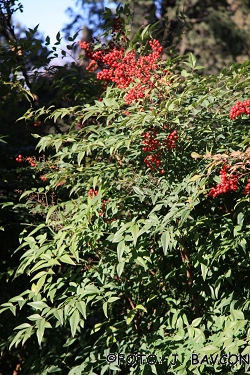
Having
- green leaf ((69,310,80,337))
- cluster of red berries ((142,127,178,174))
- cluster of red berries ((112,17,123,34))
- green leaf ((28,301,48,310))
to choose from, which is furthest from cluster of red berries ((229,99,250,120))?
cluster of red berries ((112,17,123,34))

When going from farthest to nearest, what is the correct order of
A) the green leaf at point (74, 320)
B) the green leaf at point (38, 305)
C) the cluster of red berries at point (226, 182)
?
the green leaf at point (38, 305)
the green leaf at point (74, 320)
the cluster of red berries at point (226, 182)

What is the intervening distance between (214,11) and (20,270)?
7.85 metres

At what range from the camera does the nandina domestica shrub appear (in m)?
2.04

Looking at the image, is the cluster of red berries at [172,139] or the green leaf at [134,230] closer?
the green leaf at [134,230]

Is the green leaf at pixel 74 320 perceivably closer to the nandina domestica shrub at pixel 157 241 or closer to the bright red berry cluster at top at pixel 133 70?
the nandina domestica shrub at pixel 157 241

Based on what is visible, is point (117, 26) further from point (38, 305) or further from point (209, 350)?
point (209, 350)

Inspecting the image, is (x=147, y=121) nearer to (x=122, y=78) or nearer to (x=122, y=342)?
(x=122, y=78)

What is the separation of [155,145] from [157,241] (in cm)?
44

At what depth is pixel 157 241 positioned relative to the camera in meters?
2.30

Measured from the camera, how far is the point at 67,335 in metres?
2.98

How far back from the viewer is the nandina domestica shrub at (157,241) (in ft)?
6.68

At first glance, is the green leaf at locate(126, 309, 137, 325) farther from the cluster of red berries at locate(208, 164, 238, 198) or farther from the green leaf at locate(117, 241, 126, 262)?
the cluster of red berries at locate(208, 164, 238, 198)

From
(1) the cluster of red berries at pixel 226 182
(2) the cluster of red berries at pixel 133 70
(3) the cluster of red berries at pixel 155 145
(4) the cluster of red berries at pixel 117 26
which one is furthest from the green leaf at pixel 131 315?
(4) the cluster of red berries at pixel 117 26

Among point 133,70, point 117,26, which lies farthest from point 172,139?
point 117,26
